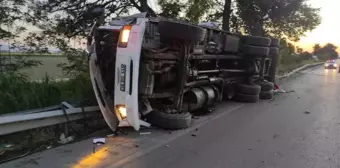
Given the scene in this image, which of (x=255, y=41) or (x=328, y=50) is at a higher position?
(x=328, y=50)

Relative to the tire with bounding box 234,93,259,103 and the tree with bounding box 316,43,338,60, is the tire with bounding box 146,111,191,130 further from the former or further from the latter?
the tree with bounding box 316,43,338,60

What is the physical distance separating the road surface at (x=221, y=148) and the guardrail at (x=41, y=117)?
20.6 inches

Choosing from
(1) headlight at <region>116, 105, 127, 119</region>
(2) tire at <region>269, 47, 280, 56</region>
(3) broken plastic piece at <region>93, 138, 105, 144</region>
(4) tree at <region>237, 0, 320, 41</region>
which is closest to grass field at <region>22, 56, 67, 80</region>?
(1) headlight at <region>116, 105, 127, 119</region>

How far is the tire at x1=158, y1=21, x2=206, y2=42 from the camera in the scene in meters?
5.66

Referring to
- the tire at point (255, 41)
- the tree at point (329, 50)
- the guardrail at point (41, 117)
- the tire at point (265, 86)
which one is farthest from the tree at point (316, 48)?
the guardrail at point (41, 117)

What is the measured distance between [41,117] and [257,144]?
3217 mm

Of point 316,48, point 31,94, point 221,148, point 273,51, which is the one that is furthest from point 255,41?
point 316,48

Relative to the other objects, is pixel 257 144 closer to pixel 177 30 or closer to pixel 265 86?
pixel 177 30

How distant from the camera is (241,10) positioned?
15977 millimetres

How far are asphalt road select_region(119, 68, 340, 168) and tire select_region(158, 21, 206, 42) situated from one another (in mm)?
1630

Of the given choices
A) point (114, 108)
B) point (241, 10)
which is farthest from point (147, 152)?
point (241, 10)

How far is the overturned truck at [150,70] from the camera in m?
5.18

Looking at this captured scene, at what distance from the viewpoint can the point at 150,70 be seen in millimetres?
5547

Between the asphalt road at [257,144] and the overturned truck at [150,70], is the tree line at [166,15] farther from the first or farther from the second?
the asphalt road at [257,144]
